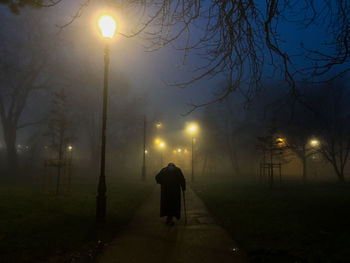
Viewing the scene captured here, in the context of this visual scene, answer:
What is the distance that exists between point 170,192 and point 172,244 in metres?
2.49

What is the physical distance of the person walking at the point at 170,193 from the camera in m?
7.35

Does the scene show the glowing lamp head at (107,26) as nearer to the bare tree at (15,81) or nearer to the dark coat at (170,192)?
the dark coat at (170,192)

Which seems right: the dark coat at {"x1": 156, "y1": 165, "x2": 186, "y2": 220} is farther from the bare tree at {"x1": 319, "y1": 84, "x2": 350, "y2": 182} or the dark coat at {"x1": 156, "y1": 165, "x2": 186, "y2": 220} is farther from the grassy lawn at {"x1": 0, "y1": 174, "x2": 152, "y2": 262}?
the bare tree at {"x1": 319, "y1": 84, "x2": 350, "y2": 182}

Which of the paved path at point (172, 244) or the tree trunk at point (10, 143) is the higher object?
the tree trunk at point (10, 143)

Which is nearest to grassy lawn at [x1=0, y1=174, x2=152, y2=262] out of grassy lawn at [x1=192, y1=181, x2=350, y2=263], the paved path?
the paved path

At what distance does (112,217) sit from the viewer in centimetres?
784

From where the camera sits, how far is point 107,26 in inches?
256

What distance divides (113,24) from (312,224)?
7.98 m

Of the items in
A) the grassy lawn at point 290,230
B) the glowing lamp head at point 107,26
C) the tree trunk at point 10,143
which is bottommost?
the grassy lawn at point 290,230

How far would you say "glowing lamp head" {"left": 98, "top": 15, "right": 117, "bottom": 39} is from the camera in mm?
6426

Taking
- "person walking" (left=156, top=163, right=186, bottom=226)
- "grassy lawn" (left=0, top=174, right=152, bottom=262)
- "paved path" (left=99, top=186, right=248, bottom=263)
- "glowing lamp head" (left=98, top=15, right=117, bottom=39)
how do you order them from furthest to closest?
"person walking" (left=156, top=163, right=186, bottom=226) → "glowing lamp head" (left=98, top=15, right=117, bottom=39) → "grassy lawn" (left=0, top=174, right=152, bottom=262) → "paved path" (left=99, top=186, right=248, bottom=263)

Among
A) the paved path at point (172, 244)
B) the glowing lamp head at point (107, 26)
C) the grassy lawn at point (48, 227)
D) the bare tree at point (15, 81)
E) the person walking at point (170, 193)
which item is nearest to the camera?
the paved path at point (172, 244)

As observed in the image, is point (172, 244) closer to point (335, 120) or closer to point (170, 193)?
point (170, 193)

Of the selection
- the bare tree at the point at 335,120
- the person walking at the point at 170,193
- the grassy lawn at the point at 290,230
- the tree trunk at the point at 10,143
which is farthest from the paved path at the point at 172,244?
Result: the tree trunk at the point at 10,143
